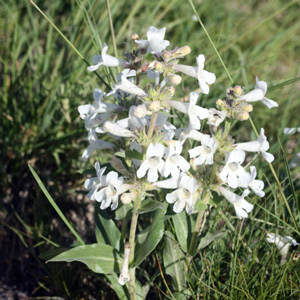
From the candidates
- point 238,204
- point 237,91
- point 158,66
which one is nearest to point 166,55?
point 158,66

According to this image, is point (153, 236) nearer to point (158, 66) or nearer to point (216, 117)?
point (216, 117)

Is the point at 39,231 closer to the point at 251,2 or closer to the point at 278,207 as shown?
the point at 278,207

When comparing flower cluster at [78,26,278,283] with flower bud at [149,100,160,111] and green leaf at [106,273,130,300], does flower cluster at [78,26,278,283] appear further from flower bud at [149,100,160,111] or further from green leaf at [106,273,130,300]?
green leaf at [106,273,130,300]

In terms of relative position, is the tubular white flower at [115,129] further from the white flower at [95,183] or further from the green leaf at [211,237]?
the green leaf at [211,237]

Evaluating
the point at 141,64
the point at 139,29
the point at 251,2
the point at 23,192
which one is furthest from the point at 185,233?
the point at 251,2

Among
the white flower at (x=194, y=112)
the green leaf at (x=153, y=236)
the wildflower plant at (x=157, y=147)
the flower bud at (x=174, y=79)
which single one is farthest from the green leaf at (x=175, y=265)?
the flower bud at (x=174, y=79)

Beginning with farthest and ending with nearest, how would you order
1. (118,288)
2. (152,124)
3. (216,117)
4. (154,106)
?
(118,288)
(216,117)
(152,124)
(154,106)
